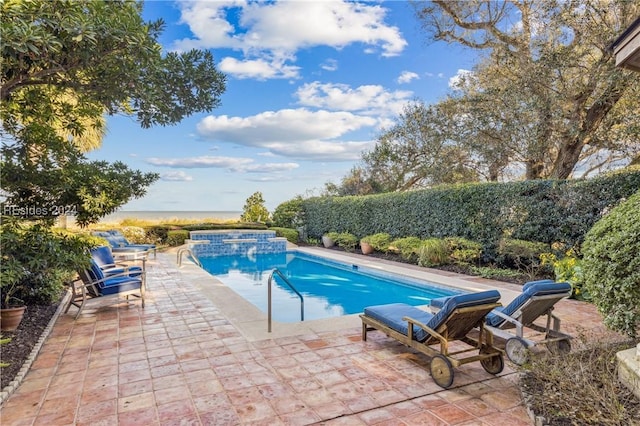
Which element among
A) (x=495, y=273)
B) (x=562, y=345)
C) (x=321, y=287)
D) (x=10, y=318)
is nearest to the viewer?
(x=562, y=345)

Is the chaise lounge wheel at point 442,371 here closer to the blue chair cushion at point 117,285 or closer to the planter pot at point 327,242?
the blue chair cushion at point 117,285

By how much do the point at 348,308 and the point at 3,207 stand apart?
20.8 ft

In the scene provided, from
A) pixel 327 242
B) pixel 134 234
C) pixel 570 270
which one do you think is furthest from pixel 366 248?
pixel 134 234

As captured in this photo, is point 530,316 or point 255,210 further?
point 255,210

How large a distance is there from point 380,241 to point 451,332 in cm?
1100

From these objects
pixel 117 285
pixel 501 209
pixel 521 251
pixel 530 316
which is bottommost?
pixel 530 316

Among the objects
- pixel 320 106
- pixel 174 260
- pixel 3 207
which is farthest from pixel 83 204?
pixel 320 106

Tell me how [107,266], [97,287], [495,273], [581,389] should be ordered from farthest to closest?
1. [495,273]
2. [107,266]
3. [97,287]
4. [581,389]

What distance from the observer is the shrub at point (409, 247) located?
41.5ft

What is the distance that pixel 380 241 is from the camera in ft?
49.0

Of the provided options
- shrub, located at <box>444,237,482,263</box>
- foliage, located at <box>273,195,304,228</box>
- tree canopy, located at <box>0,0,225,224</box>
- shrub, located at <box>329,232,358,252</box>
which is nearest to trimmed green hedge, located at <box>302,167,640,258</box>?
shrub, located at <box>444,237,482,263</box>

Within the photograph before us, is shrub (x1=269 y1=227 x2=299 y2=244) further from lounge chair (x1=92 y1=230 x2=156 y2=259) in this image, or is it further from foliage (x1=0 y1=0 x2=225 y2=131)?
foliage (x1=0 y1=0 x2=225 y2=131)

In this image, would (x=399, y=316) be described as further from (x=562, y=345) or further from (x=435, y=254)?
(x=435, y=254)

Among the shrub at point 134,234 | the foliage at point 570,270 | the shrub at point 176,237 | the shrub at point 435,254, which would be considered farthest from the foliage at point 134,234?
the foliage at point 570,270
